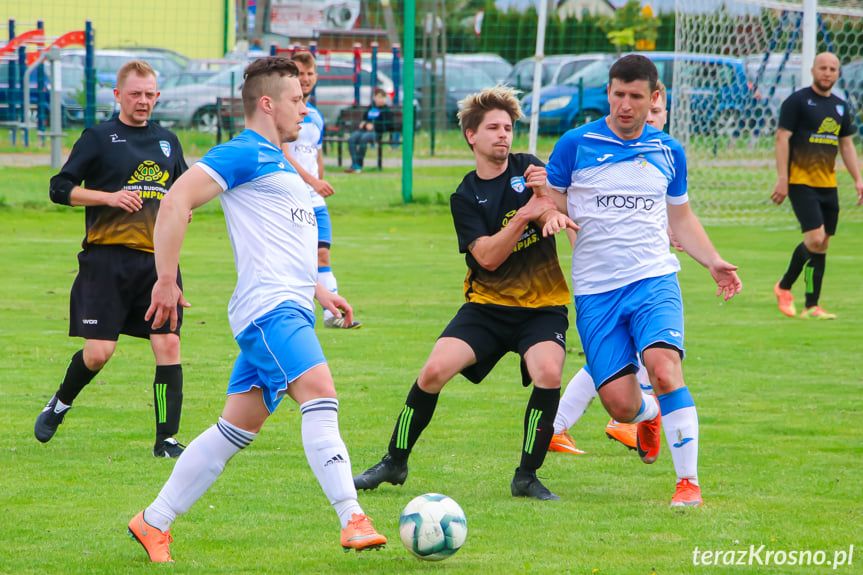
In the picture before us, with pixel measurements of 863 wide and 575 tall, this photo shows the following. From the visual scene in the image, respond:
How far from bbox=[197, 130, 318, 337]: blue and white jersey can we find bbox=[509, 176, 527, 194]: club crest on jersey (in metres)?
1.42

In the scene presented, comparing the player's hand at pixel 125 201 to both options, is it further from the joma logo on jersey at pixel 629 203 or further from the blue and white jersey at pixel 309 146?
the blue and white jersey at pixel 309 146

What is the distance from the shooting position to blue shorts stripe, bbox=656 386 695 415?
17.4 ft

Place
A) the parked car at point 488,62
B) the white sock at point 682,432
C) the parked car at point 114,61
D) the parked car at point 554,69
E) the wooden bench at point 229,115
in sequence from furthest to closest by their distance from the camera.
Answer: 1. the parked car at point 554,69
2. the parked car at point 488,62
3. the parked car at point 114,61
4. the wooden bench at point 229,115
5. the white sock at point 682,432

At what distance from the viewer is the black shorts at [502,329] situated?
559cm

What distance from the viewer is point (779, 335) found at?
33.4ft

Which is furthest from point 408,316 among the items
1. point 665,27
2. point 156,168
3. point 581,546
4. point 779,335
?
→ point 665,27

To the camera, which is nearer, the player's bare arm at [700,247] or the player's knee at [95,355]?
the player's bare arm at [700,247]

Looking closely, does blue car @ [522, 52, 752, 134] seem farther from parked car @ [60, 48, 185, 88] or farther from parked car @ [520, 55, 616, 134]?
parked car @ [60, 48, 185, 88]

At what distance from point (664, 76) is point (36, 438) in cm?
1947

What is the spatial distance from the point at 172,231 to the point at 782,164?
27.4ft

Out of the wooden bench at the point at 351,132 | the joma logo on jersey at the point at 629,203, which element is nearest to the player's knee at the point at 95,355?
the joma logo on jersey at the point at 629,203

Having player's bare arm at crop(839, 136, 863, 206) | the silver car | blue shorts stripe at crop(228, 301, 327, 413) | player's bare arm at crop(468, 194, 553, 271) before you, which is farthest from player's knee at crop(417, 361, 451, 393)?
the silver car

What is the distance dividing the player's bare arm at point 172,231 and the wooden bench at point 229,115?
18334 mm

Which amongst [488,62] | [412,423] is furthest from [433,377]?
[488,62]
